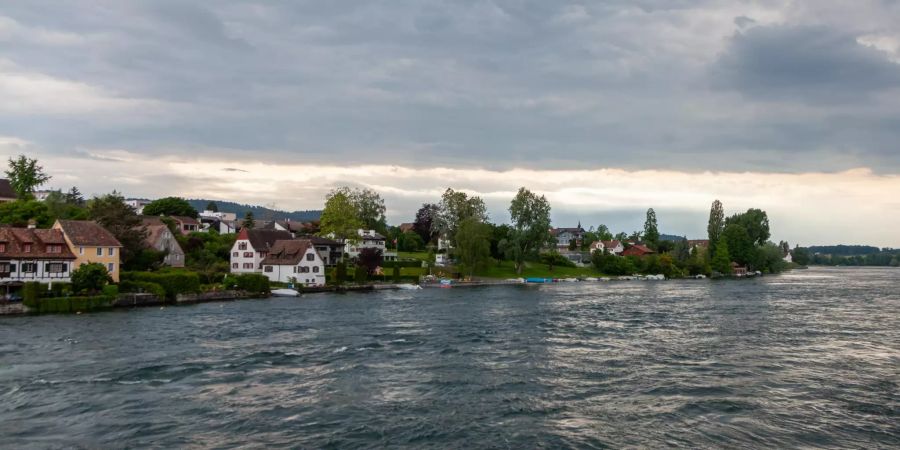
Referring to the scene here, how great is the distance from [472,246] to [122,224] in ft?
186

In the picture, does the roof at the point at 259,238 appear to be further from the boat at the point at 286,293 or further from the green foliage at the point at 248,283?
the green foliage at the point at 248,283

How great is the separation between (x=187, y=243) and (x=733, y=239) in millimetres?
142995

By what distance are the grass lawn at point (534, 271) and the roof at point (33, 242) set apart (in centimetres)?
7161

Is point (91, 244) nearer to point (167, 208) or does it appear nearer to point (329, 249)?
point (329, 249)

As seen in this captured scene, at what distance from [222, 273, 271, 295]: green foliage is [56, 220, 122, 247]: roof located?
46.1 feet

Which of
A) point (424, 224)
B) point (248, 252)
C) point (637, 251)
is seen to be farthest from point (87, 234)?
point (637, 251)

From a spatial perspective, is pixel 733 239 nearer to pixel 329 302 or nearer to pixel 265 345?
pixel 329 302

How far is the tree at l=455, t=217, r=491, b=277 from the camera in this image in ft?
368

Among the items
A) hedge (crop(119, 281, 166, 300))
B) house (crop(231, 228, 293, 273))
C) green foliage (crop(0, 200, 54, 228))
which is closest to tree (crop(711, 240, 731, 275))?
house (crop(231, 228, 293, 273))

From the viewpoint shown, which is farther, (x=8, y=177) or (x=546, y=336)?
(x=8, y=177)

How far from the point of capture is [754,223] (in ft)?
611

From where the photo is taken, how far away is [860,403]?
24578 mm

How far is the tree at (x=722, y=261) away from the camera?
6516 inches

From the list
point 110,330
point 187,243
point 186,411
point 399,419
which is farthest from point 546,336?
point 187,243
